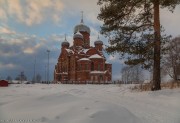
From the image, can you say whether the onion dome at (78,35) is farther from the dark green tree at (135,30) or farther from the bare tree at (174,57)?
the dark green tree at (135,30)

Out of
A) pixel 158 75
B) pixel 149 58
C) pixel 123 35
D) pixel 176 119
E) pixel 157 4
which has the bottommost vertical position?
pixel 176 119

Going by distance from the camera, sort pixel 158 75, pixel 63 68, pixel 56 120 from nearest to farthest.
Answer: pixel 56 120
pixel 158 75
pixel 63 68

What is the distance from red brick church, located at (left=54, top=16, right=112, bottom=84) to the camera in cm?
7306

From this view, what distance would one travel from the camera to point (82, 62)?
73.8 meters

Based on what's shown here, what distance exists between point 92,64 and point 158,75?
6009cm

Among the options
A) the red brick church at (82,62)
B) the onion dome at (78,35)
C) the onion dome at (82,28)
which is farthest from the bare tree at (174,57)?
the onion dome at (82,28)

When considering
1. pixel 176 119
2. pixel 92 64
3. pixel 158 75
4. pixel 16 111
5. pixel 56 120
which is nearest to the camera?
pixel 56 120

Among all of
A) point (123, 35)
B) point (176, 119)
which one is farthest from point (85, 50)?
point (176, 119)

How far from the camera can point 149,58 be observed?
16.2 meters

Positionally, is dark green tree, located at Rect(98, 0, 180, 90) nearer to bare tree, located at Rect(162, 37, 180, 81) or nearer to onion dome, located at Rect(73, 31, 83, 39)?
bare tree, located at Rect(162, 37, 180, 81)

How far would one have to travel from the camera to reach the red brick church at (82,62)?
240 feet

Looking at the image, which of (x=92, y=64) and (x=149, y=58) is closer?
(x=149, y=58)

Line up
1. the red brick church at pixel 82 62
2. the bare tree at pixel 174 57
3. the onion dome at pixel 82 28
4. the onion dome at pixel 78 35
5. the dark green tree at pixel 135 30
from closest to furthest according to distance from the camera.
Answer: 1. the dark green tree at pixel 135 30
2. the bare tree at pixel 174 57
3. the red brick church at pixel 82 62
4. the onion dome at pixel 78 35
5. the onion dome at pixel 82 28

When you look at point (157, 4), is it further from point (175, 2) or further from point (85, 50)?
point (85, 50)
